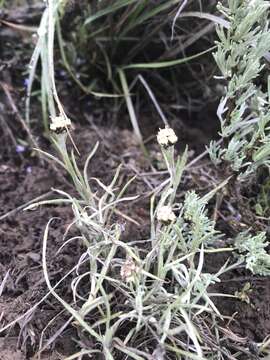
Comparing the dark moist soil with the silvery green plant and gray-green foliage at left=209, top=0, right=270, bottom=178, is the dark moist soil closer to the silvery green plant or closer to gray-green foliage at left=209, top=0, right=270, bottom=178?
the silvery green plant

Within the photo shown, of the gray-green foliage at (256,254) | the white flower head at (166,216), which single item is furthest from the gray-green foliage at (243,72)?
the white flower head at (166,216)

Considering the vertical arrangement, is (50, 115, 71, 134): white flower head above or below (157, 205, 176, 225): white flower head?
above

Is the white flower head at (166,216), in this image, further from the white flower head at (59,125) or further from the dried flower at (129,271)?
the white flower head at (59,125)

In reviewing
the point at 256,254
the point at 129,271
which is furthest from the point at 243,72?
the point at 129,271

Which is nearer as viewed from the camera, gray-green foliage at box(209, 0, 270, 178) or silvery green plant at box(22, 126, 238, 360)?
silvery green plant at box(22, 126, 238, 360)

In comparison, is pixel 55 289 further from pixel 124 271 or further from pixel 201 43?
pixel 201 43

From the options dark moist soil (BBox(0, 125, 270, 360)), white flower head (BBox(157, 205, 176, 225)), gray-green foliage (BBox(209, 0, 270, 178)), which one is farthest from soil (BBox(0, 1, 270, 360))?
white flower head (BBox(157, 205, 176, 225))
